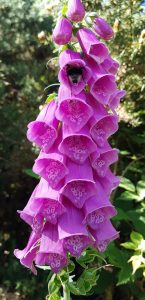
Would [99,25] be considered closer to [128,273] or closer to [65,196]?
[65,196]

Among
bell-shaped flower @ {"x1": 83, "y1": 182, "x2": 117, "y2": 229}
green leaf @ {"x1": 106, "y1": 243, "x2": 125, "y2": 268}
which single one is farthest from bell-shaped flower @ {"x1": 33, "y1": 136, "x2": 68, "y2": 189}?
green leaf @ {"x1": 106, "y1": 243, "x2": 125, "y2": 268}

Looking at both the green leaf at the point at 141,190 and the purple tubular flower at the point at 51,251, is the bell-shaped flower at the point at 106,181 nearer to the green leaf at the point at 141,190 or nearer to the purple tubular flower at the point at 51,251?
the purple tubular flower at the point at 51,251

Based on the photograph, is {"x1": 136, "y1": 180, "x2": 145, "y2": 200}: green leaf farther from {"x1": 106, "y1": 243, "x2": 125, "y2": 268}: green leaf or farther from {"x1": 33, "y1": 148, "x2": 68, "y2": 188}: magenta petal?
{"x1": 33, "y1": 148, "x2": 68, "y2": 188}: magenta petal

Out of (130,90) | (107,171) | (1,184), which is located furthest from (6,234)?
(107,171)

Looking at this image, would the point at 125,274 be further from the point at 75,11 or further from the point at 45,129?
the point at 75,11

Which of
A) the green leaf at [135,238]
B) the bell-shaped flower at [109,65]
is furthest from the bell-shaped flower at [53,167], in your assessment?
the green leaf at [135,238]
